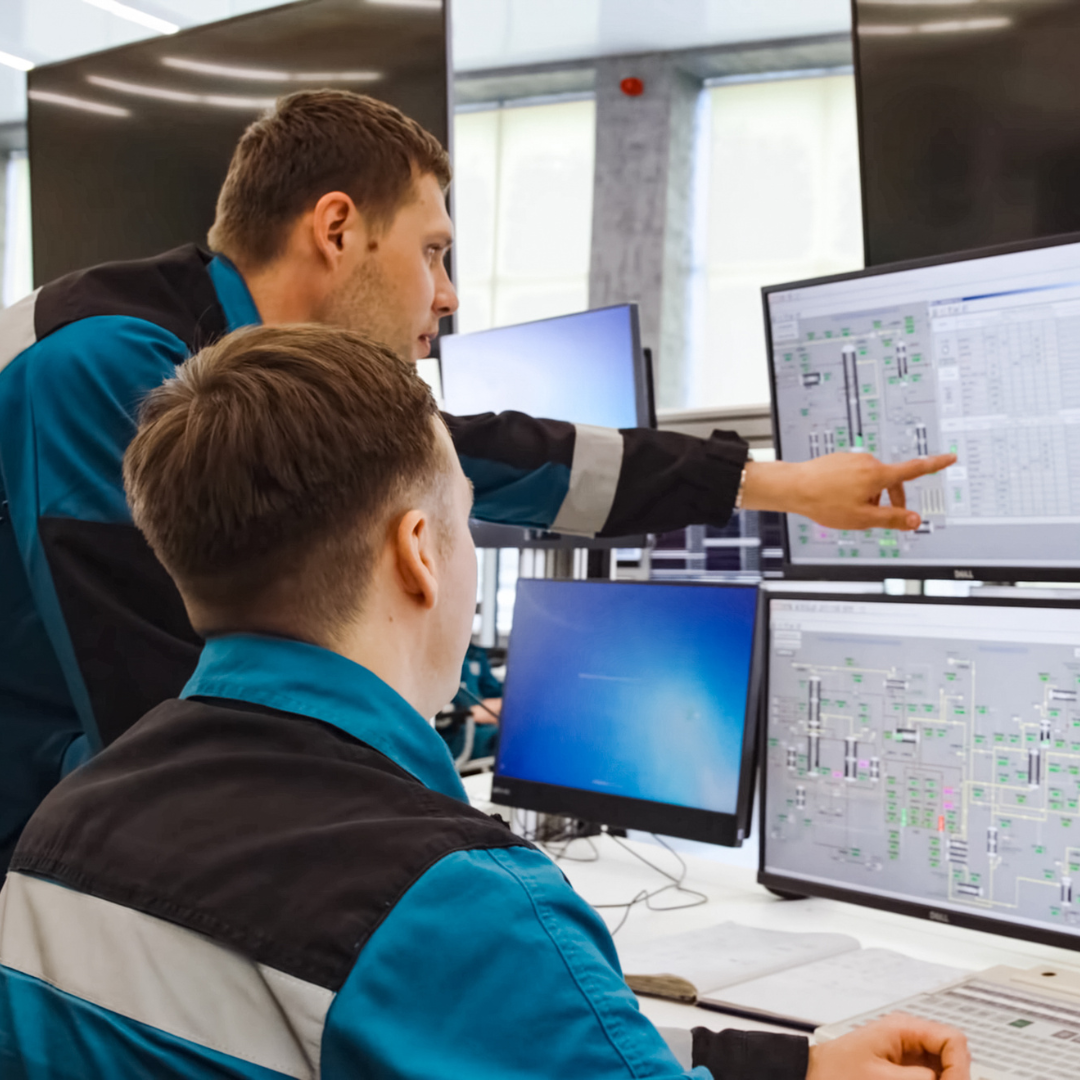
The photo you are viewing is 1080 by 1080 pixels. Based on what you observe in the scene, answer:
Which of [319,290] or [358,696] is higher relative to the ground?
[319,290]

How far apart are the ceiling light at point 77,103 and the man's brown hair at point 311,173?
1409 millimetres

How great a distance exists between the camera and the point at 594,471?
56.7 inches

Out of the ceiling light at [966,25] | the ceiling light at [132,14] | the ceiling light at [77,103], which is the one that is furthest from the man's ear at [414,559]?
the ceiling light at [132,14]

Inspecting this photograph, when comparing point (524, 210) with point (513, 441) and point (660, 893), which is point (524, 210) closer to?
point (513, 441)

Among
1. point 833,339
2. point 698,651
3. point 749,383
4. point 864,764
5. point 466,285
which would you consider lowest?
point 864,764

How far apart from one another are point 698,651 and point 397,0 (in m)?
1.47

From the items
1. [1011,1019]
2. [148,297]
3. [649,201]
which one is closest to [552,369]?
[148,297]

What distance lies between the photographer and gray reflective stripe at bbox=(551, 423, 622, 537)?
1.44 meters

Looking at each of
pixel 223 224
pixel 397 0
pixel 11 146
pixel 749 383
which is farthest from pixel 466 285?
pixel 223 224

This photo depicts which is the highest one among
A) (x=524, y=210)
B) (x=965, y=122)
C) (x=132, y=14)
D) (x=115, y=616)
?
(x=132, y=14)

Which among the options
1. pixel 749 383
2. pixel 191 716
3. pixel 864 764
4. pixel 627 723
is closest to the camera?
pixel 191 716

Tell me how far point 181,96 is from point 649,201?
3.88 m

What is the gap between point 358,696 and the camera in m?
0.63

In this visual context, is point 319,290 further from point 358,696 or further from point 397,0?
point 397,0
